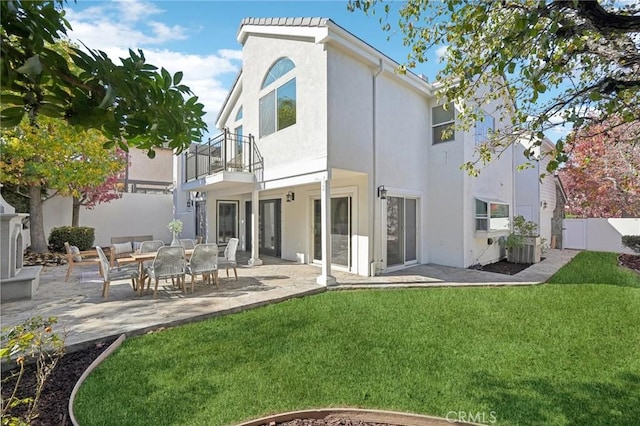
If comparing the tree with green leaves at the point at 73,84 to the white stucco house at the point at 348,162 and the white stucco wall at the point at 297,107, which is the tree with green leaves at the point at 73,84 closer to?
the white stucco house at the point at 348,162

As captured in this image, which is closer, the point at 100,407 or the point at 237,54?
the point at 100,407

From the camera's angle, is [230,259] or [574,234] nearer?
[230,259]

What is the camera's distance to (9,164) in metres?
11.8

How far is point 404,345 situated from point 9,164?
15.7 metres

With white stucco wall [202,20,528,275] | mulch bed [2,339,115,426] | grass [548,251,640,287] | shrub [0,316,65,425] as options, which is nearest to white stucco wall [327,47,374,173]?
white stucco wall [202,20,528,275]

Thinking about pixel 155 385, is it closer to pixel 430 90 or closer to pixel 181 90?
pixel 181 90

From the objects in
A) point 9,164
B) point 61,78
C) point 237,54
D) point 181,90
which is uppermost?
point 237,54

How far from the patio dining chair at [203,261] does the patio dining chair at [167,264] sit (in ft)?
1.05

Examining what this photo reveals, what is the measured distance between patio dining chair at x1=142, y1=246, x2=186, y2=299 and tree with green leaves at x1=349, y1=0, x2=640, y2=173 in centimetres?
665

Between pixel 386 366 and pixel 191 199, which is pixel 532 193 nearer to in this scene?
pixel 386 366

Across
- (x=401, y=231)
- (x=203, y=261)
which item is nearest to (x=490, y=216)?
(x=401, y=231)

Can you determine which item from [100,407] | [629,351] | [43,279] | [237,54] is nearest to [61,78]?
[100,407]

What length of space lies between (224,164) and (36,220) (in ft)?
31.0

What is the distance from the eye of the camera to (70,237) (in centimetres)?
1491
